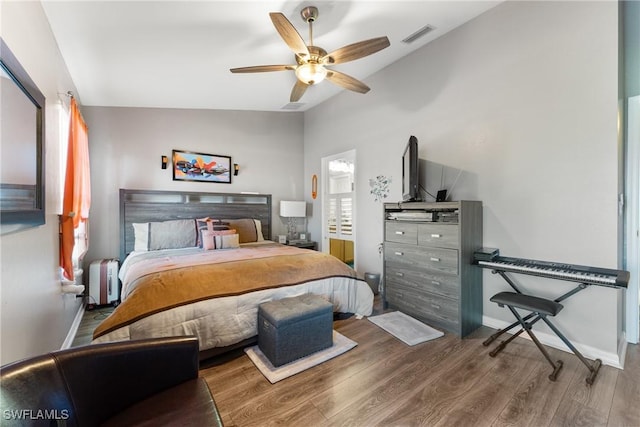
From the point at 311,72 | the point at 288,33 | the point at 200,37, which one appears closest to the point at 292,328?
the point at 311,72

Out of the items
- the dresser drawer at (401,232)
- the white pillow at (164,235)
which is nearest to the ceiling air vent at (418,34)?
the dresser drawer at (401,232)

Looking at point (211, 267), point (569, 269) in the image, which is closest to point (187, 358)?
point (211, 267)

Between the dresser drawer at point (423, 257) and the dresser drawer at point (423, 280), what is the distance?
55 millimetres

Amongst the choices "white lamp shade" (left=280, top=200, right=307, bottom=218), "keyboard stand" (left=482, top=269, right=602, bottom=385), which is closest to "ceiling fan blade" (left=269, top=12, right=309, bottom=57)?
"keyboard stand" (left=482, top=269, right=602, bottom=385)

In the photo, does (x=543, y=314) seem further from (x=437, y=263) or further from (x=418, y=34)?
(x=418, y=34)

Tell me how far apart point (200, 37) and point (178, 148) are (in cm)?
210

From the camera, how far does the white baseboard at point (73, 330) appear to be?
235 centimetres

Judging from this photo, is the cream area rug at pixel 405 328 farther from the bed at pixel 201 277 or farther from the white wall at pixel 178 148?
the white wall at pixel 178 148

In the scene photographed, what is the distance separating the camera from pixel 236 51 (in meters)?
2.75

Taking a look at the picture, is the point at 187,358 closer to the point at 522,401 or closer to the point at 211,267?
the point at 211,267

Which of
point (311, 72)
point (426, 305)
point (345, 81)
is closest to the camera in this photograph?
point (311, 72)

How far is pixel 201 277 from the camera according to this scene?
2197mm

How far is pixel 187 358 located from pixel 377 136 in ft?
11.2

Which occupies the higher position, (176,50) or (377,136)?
(176,50)
